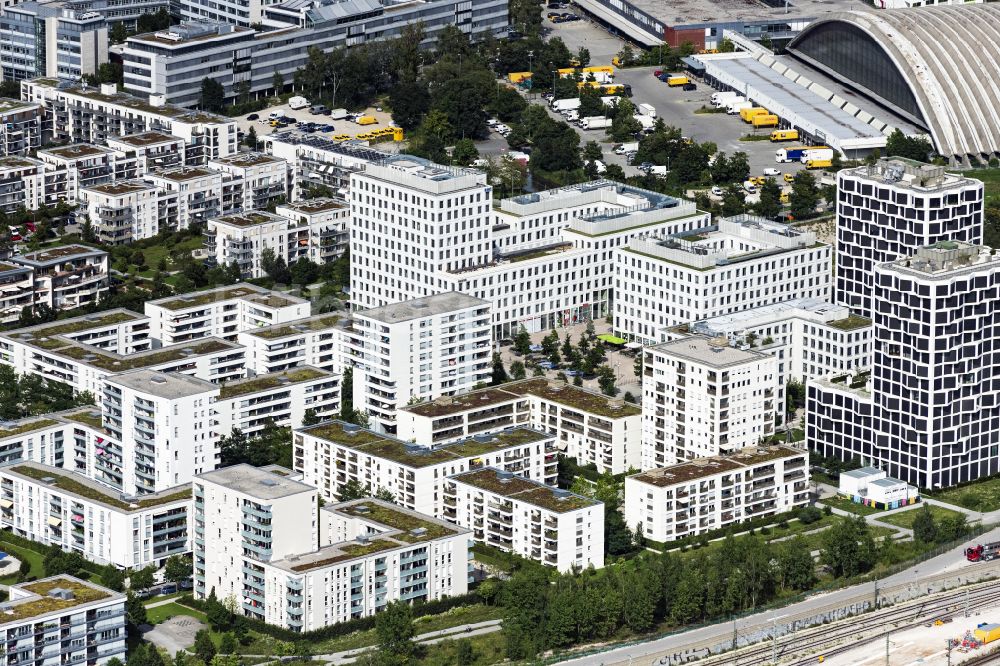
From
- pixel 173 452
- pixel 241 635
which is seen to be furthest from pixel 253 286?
pixel 241 635

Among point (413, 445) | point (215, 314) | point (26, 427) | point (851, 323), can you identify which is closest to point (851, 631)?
point (413, 445)

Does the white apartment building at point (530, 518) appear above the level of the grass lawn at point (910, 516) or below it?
above

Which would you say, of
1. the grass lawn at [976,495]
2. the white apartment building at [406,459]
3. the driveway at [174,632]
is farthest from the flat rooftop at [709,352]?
the driveway at [174,632]

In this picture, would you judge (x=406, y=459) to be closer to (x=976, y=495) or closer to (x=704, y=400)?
(x=704, y=400)

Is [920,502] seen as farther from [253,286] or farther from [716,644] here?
[253,286]

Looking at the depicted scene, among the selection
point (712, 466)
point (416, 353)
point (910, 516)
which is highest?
point (416, 353)

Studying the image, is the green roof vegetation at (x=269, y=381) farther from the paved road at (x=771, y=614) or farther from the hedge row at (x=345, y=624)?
the paved road at (x=771, y=614)

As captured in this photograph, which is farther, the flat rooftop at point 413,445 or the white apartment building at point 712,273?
the white apartment building at point 712,273
